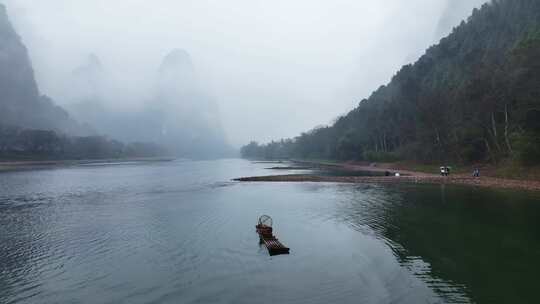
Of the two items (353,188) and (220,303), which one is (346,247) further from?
(353,188)

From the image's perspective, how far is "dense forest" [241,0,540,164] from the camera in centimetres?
6531

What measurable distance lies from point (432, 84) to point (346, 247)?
136333 mm

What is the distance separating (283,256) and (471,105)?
239ft

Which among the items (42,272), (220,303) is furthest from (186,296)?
(42,272)

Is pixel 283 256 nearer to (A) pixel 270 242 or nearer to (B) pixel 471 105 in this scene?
(A) pixel 270 242

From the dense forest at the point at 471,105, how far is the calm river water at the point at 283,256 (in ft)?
90.6

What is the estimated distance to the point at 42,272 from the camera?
22.5 m

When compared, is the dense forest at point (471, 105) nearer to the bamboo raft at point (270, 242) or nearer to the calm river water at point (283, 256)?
the calm river water at point (283, 256)

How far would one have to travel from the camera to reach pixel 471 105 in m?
79.7

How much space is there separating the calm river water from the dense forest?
90.6 feet

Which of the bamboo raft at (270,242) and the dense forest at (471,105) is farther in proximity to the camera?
the dense forest at (471,105)

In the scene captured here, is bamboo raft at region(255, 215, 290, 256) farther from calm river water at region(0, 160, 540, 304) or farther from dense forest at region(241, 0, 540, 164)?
dense forest at region(241, 0, 540, 164)

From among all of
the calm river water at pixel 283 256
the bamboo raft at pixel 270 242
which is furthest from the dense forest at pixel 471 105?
the bamboo raft at pixel 270 242

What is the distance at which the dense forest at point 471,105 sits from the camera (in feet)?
214
